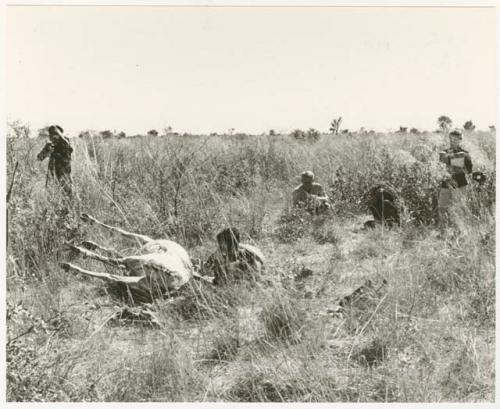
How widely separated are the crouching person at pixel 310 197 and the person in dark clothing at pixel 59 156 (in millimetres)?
2771

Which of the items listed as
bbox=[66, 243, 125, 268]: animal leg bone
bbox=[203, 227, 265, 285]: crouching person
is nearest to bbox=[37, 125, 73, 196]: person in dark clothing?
bbox=[66, 243, 125, 268]: animal leg bone

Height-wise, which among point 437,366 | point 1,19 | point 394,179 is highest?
point 1,19

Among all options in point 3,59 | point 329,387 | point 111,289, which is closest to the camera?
point 329,387

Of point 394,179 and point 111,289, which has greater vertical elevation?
point 394,179

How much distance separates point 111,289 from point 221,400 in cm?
155

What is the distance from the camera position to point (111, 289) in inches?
159

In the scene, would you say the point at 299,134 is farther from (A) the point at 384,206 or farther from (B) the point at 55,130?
(B) the point at 55,130

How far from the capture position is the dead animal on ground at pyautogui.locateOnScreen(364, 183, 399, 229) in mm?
5832

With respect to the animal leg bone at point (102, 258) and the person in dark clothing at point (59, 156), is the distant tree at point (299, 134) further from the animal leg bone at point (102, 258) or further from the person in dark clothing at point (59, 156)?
the animal leg bone at point (102, 258)

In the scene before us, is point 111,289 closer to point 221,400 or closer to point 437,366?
point 221,400

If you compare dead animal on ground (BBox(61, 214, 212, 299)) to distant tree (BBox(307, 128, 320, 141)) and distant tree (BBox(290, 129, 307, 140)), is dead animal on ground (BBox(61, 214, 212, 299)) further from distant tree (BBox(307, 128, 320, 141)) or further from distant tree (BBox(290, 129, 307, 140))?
distant tree (BBox(290, 129, 307, 140))

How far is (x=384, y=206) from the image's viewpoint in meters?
5.86

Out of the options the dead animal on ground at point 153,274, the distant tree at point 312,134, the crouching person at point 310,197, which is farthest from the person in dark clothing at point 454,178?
the distant tree at point 312,134

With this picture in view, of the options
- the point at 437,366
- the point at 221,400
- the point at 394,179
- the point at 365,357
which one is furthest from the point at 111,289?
the point at 394,179
